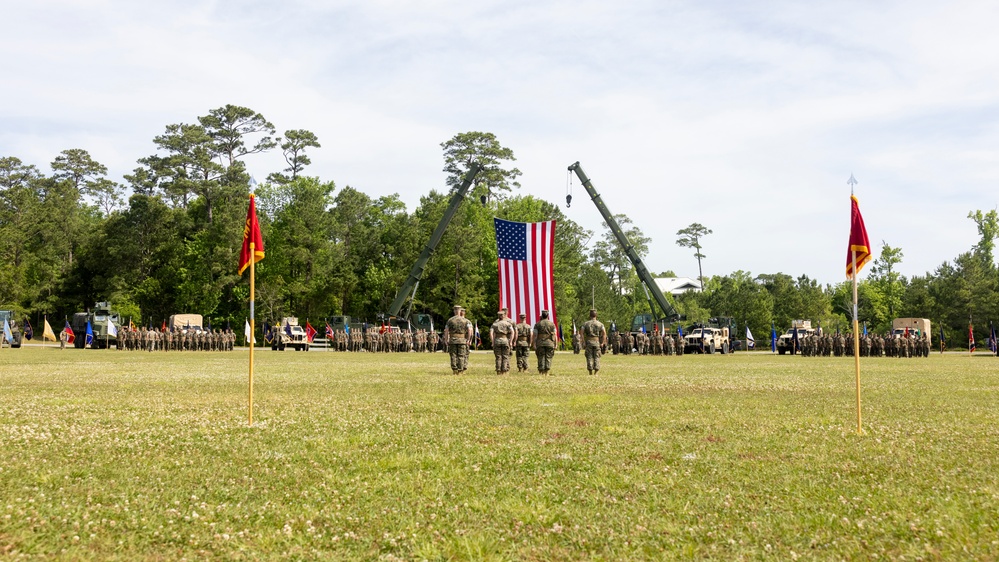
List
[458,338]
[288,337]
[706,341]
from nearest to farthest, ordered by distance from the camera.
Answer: [458,338], [706,341], [288,337]

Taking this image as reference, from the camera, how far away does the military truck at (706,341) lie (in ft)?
198

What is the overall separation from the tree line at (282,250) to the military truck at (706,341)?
19.5 meters

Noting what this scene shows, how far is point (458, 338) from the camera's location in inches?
924

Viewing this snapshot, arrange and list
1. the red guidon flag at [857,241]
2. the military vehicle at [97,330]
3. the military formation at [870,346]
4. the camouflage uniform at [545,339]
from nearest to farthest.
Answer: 1. the red guidon flag at [857,241]
2. the camouflage uniform at [545,339]
3. the military formation at [870,346]
4. the military vehicle at [97,330]

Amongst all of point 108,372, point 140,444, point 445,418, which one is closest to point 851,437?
point 445,418

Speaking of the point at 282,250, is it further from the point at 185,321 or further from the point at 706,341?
the point at 706,341

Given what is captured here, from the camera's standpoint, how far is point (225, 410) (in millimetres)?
12922

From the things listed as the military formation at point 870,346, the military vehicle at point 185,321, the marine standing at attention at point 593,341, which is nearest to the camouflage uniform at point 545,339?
the marine standing at attention at point 593,341

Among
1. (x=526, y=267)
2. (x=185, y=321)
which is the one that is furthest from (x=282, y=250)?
(x=526, y=267)

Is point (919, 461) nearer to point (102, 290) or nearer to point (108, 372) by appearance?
point (108, 372)

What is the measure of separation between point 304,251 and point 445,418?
220 feet

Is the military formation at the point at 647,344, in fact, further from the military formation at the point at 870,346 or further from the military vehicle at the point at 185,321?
the military vehicle at the point at 185,321

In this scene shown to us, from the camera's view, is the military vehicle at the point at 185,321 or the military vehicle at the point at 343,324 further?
the military vehicle at the point at 343,324

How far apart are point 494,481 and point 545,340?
16437 millimetres
